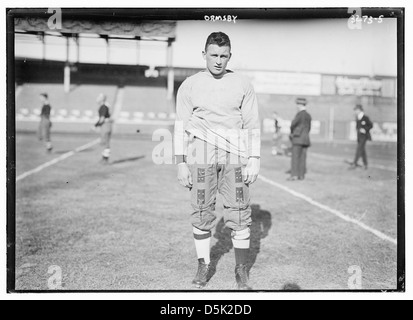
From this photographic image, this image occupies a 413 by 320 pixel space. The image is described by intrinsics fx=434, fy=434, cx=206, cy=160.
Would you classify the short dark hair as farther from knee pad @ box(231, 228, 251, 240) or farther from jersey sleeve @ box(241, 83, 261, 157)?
knee pad @ box(231, 228, 251, 240)

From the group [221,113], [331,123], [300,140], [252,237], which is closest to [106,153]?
[300,140]

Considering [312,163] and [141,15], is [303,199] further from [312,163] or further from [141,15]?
[312,163]

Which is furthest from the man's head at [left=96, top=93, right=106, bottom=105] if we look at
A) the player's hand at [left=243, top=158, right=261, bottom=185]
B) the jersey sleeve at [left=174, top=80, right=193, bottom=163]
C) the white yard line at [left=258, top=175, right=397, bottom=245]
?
the player's hand at [left=243, top=158, right=261, bottom=185]

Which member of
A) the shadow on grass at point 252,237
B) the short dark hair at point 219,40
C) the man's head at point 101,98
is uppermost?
the man's head at point 101,98

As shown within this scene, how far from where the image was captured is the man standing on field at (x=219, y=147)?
3.41m

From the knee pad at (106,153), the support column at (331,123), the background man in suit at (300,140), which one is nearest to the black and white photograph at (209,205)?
the background man in suit at (300,140)

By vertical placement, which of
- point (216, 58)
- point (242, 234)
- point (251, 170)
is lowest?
point (242, 234)

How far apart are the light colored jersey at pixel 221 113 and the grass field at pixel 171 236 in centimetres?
108

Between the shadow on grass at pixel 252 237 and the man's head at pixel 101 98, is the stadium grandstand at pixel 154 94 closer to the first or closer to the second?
the man's head at pixel 101 98

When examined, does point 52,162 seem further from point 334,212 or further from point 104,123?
point 334,212

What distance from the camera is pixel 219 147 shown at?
3416mm

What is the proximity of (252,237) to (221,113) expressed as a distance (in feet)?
5.38

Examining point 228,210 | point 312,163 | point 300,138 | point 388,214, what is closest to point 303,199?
point 388,214
